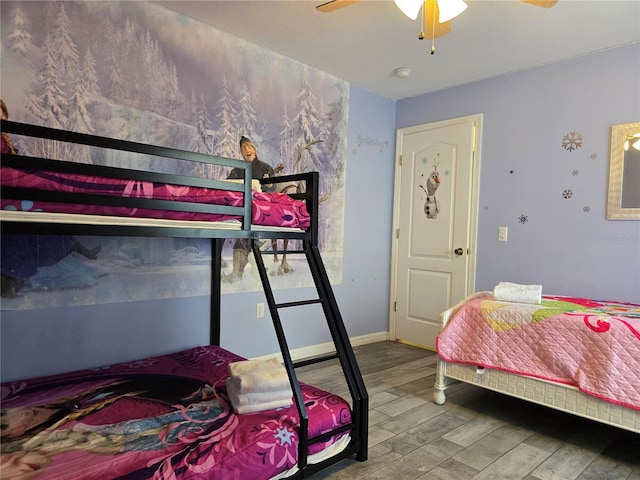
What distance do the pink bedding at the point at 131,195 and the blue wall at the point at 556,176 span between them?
7.26 feet

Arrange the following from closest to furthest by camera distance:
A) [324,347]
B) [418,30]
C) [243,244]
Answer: [418,30] → [243,244] → [324,347]

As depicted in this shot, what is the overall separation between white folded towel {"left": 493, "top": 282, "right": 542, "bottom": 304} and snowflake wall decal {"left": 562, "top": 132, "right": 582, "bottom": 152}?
1233 mm

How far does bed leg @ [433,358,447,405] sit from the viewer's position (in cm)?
261

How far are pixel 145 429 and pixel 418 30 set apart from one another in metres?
2.71

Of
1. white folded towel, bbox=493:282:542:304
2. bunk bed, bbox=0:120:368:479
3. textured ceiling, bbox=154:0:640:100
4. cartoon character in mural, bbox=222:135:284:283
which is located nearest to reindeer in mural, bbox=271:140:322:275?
cartoon character in mural, bbox=222:135:284:283

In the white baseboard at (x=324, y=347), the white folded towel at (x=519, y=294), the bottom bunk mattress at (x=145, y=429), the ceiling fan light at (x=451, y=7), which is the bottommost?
the white baseboard at (x=324, y=347)

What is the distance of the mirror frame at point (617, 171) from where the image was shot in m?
2.84

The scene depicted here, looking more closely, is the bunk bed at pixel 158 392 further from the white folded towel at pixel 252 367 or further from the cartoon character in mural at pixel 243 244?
the cartoon character in mural at pixel 243 244

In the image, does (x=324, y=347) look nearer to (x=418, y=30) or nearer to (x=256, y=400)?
(x=256, y=400)

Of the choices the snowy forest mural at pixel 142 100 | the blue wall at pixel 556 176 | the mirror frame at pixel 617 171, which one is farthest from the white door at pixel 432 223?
the snowy forest mural at pixel 142 100

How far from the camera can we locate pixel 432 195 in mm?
3902

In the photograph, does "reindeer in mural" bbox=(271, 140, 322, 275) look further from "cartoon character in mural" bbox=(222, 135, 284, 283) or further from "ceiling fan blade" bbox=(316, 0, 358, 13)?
"ceiling fan blade" bbox=(316, 0, 358, 13)

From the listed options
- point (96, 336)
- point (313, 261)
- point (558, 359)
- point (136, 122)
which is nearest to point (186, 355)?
point (96, 336)

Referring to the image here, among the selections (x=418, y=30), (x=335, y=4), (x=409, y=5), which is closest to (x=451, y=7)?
(x=409, y=5)
